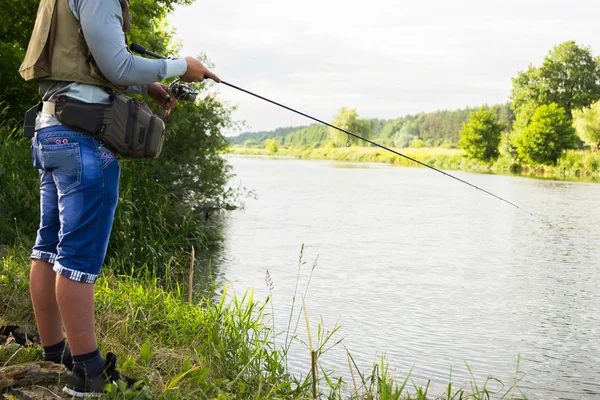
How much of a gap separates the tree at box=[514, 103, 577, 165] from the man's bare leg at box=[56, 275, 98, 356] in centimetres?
4211

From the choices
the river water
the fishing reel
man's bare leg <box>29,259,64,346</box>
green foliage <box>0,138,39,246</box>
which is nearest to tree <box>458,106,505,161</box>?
the river water

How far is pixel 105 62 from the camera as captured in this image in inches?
95.5

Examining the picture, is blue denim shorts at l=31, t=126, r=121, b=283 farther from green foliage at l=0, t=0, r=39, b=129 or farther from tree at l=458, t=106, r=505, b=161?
tree at l=458, t=106, r=505, b=161

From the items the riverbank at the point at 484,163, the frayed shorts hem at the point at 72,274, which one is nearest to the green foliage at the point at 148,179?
the frayed shorts hem at the point at 72,274

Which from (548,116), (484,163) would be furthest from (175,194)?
(484,163)

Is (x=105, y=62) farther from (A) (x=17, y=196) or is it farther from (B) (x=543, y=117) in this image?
(B) (x=543, y=117)

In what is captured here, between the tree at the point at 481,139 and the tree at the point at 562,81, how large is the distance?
17.4 feet

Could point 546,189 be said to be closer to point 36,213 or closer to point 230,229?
point 230,229

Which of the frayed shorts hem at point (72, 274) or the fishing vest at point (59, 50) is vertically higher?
the fishing vest at point (59, 50)

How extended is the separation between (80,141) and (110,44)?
0.35 meters

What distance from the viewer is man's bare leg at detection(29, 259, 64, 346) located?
107 inches

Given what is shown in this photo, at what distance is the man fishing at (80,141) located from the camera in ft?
7.97

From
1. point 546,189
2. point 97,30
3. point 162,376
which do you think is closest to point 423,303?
point 162,376

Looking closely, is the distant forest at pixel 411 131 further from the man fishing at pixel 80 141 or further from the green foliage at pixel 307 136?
the man fishing at pixel 80 141
